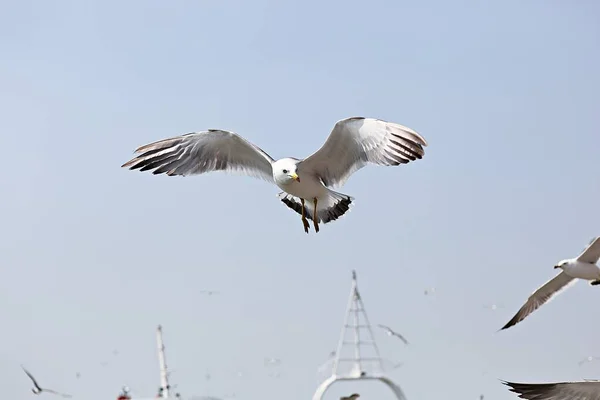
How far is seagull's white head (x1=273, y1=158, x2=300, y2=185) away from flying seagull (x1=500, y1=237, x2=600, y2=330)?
5254 millimetres

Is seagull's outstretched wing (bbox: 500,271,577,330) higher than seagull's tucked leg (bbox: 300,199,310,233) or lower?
higher

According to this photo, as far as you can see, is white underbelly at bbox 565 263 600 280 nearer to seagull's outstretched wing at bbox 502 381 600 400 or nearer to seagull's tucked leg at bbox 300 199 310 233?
seagull's outstretched wing at bbox 502 381 600 400

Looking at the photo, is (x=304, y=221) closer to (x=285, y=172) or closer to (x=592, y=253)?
(x=285, y=172)

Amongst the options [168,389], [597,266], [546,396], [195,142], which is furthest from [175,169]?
[168,389]

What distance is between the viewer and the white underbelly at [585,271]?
13.9 meters

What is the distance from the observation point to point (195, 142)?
1051cm

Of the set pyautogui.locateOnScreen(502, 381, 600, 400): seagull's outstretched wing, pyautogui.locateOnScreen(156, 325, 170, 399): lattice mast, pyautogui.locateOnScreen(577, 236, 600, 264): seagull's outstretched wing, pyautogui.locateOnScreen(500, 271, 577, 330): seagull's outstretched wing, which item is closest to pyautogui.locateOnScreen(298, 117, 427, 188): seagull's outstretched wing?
pyautogui.locateOnScreen(502, 381, 600, 400): seagull's outstretched wing

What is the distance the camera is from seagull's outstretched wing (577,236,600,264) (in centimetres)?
1359

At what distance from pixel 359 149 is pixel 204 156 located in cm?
155

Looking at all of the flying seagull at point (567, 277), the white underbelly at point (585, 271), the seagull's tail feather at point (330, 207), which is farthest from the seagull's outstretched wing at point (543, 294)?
the seagull's tail feather at point (330, 207)

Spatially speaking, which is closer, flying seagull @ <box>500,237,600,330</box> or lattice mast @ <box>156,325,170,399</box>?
flying seagull @ <box>500,237,600,330</box>

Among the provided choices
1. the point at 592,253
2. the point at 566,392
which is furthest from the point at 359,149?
the point at 592,253

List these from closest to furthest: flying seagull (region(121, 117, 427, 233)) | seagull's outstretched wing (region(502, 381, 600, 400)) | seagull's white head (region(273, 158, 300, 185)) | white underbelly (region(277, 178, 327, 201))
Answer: seagull's white head (region(273, 158, 300, 185)), flying seagull (region(121, 117, 427, 233)), white underbelly (region(277, 178, 327, 201)), seagull's outstretched wing (region(502, 381, 600, 400))

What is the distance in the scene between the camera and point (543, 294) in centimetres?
1550
